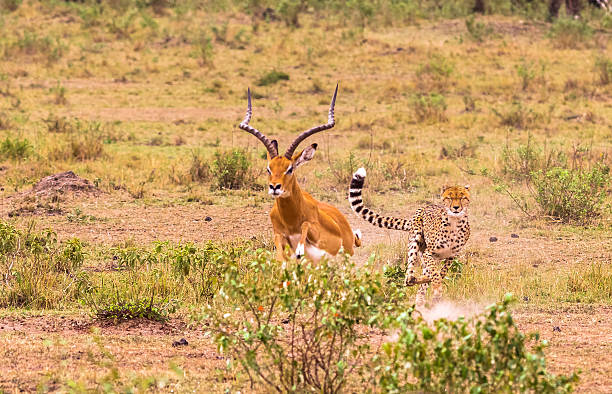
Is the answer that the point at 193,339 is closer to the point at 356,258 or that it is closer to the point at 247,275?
the point at 247,275

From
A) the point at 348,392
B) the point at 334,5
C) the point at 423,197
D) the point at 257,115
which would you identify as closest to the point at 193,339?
the point at 348,392

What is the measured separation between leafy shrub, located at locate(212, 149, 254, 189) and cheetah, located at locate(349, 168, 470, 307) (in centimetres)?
463

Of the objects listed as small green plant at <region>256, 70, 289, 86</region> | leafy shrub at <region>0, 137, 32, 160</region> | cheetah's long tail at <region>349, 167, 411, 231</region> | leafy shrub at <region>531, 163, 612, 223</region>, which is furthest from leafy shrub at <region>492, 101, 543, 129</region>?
cheetah's long tail at <region>349, 167, 411, 231</region>

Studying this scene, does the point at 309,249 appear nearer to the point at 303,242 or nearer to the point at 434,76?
the point at 303,242

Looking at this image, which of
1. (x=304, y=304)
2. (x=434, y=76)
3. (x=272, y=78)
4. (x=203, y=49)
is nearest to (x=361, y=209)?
(x=304, y=304)

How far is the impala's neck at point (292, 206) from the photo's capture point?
6680 mm

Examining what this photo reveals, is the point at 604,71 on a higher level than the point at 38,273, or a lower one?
higher

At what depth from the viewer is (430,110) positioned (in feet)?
55.3

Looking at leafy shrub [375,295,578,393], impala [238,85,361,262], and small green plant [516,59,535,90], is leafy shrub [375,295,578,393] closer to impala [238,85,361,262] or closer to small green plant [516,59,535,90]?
impala [238,85,361,262]

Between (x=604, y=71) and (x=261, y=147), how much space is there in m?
9.35

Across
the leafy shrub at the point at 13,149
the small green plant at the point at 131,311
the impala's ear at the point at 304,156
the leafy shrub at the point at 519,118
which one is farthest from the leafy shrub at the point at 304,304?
the leafy shrub at the point at 519,118

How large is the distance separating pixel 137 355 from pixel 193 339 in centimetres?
57

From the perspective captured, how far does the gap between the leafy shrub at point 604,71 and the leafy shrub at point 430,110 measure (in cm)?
Answer: 490

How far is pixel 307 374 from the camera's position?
507 cm
